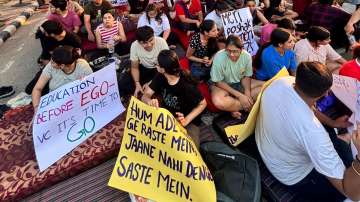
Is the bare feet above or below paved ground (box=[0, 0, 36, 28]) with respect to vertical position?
above

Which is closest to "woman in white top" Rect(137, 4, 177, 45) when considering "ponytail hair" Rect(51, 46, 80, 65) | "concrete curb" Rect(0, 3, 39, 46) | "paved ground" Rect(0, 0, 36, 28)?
"ponytail hair" Rect(51, 46, 80, 65)

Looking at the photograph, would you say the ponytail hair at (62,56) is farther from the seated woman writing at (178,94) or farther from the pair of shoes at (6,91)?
the pair of shoes at (6,91)

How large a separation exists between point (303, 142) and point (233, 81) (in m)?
2.18

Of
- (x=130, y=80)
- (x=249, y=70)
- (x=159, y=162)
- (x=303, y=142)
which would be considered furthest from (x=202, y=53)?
(x=303, y=142)

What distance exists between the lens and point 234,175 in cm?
312

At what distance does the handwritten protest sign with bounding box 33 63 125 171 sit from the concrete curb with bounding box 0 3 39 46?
491 centimetres

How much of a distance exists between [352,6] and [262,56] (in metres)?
3.63

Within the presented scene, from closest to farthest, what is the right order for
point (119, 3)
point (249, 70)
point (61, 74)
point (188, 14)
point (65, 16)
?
point (61, 74) < point (249, 70) < point (65, 16) < point (188, 14) < point (119, 3)

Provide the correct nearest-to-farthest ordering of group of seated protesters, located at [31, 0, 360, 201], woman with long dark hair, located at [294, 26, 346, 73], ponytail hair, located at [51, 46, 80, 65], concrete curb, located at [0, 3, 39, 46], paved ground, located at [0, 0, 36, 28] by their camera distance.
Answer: group of seated protesters, located at [31, 0, 360, 201] → ponytail hair, located at [51, 46, 80, 65] → woman with long dark hair, located at [294, 26, 346, 73] → concrete curb, located at [0, 3, 39, 46] → paved ground, located at [0, 0, 36, 28]

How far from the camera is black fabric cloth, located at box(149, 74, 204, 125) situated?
3.76 m

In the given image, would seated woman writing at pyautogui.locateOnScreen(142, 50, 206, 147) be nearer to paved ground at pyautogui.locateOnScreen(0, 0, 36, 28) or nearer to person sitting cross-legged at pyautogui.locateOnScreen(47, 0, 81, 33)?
person sitting cross-legged at pyautogui.locateOnScreen(47, 0, 81, 33)

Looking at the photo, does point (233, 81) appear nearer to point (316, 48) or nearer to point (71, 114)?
point (316, 48)

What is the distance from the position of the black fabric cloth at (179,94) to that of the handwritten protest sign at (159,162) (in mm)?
637

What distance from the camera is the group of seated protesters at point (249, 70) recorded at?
2.55 metres
